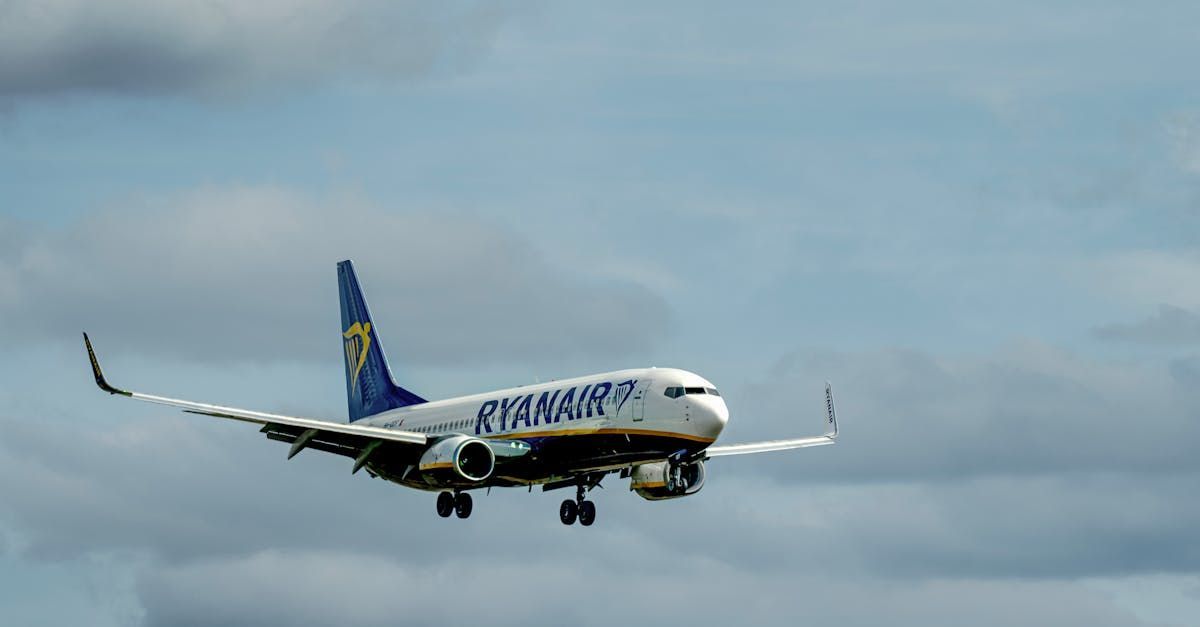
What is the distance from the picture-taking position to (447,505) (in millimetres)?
81188

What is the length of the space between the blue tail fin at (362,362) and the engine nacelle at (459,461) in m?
15.3

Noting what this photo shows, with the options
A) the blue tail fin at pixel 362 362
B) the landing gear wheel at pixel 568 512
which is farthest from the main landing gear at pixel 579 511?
the blue tail fin at pixel 362 362

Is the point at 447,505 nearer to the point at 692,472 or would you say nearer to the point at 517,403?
the point at 517,403

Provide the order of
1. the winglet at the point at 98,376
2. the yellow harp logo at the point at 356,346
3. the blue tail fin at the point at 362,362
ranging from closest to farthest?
the winglet at the point at 98,376, the blue tail fin at the point at 362,362, the yellow harp logo at the point at 356,346

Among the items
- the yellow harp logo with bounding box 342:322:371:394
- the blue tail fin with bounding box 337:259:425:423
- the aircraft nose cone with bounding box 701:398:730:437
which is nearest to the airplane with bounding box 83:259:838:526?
the aircraft nose cone with bounding box 701:398:730:437

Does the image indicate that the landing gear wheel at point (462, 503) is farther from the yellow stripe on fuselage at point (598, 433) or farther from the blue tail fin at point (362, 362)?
the blue tail fin at point (362, 362)

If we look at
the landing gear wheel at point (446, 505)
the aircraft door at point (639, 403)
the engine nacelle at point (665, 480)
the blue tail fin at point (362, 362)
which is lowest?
the engine nacelle at point (665, 480)

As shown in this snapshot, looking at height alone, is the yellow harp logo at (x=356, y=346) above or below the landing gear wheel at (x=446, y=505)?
above

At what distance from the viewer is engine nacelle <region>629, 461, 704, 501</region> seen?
7244 cm

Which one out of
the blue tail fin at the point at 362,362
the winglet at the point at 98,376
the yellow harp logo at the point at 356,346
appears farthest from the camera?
the yellow harp logo at the point at 356,346

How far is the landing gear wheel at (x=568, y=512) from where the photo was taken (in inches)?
3106

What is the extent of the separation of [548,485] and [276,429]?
12267mm

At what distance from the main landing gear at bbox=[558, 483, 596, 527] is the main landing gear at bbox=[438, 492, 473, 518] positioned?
4621 mm

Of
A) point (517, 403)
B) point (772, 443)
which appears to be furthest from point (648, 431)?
point (772, 443)
